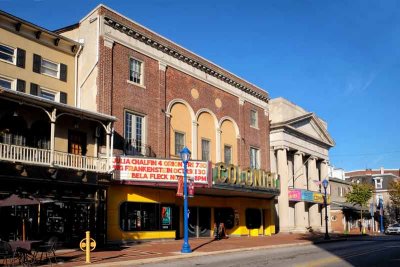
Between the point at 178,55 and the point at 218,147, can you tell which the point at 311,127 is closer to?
the point at 218,147

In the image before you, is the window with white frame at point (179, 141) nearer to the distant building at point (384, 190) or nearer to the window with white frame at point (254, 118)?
the window with white frame at point (254, 118)

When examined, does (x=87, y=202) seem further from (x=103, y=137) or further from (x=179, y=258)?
(x=179, y=258)

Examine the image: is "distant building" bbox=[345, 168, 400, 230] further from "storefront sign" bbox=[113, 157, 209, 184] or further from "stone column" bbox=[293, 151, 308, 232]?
"storefront sign" bbox=[113, 157, 209, 184]

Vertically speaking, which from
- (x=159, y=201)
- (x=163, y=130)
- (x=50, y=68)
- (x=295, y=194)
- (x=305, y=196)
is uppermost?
(x=50, y=68)

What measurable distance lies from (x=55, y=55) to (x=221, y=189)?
1372 cm

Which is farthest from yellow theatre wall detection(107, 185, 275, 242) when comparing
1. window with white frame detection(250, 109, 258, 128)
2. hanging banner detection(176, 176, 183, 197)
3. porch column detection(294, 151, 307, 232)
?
porch column detection(294, 151, 307, 232)

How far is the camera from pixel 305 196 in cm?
4834

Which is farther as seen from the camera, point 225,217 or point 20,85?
point 225,217

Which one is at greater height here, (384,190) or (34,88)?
(34,88)

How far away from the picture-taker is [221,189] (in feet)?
104

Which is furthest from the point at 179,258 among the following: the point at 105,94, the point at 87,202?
the point at 105,94

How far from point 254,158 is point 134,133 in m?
16.0

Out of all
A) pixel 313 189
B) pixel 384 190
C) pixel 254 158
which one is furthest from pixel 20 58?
pixel 384 190

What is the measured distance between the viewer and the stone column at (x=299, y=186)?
4709 centimetres
